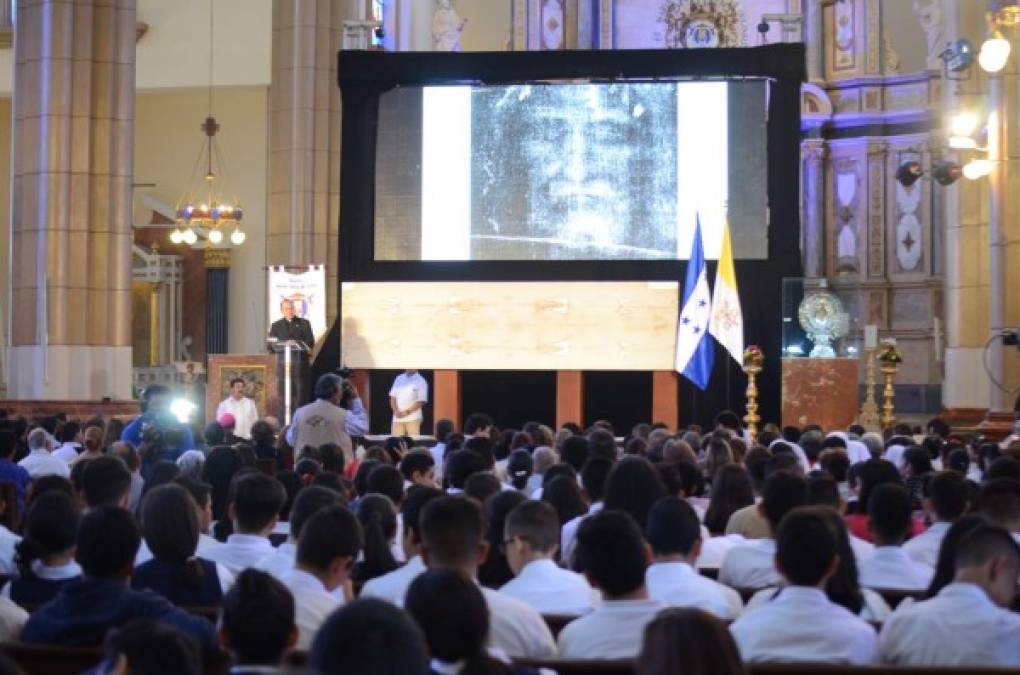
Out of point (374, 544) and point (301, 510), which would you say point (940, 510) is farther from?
point (301, 510)

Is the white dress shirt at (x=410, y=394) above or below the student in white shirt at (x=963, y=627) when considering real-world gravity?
above

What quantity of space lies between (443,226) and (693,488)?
Answer: 11724 mm

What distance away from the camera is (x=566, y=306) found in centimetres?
2003

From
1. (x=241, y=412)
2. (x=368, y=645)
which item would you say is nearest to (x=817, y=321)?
(x=241, y=412)

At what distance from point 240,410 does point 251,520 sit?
11.3 m

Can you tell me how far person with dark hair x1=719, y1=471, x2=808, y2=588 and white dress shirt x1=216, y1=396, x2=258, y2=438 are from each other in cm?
1158

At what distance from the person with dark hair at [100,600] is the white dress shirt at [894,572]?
2941 millimetres

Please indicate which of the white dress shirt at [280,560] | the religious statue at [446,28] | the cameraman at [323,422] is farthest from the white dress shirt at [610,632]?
the religious statue at [446,28]

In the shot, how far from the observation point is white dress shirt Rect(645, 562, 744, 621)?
5.75 meters

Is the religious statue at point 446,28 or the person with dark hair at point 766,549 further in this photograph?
the religious statue at point 446,28

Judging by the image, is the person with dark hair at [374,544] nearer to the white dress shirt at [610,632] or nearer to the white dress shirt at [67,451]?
the white dress shirt at [610,632]

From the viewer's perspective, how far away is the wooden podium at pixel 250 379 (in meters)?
18.9

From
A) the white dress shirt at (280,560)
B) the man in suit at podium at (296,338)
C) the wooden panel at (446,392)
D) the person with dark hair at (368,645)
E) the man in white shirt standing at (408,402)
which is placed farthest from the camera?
the wooden panel at (446,392)

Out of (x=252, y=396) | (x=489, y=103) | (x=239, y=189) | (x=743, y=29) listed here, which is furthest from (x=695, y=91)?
(x=239, y=189)
